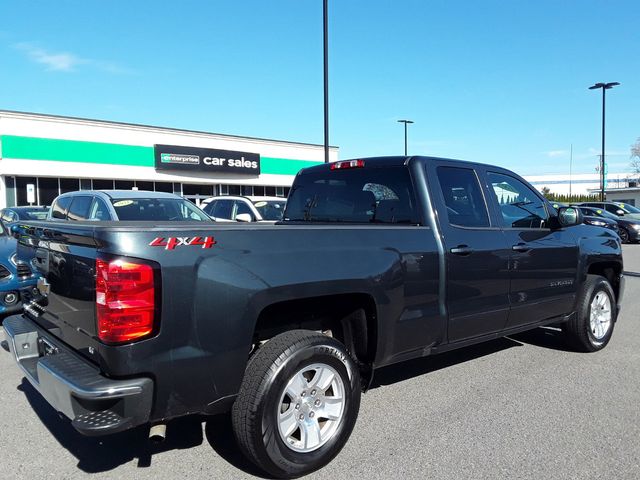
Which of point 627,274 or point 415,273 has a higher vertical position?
point 415,273

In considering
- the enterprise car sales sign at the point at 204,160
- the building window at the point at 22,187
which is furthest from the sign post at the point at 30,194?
the enterprise car sales sign at the point at 204,160

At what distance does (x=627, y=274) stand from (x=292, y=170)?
26.0 meters

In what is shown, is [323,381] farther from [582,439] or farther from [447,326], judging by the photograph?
[582,439]

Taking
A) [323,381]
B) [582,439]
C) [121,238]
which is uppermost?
[121,238]

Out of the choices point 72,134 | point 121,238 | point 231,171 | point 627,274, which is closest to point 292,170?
point 231,171

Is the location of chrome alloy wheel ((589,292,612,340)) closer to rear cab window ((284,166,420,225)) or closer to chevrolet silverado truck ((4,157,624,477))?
chevrolet silverado truck ((4,157,624,477))

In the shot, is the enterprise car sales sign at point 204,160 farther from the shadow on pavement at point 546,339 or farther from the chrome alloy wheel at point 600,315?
the chrome alloy wheel at point 600,315

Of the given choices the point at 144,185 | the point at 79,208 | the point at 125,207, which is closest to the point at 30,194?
the point at 144,185

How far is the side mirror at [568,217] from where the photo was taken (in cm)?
474

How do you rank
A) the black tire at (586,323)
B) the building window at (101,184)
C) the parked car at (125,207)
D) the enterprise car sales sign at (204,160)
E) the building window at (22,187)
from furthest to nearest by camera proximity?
the enterprise car sales sign at (204,160)
the building window at (101,184)
the building window at (22,187)
the parked car at (125,207)
the black tire at (586,323)

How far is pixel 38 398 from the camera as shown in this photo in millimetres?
4078

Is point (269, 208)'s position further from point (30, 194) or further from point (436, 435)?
point (30, 194)

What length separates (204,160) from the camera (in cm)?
2988

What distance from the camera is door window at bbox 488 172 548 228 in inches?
179
